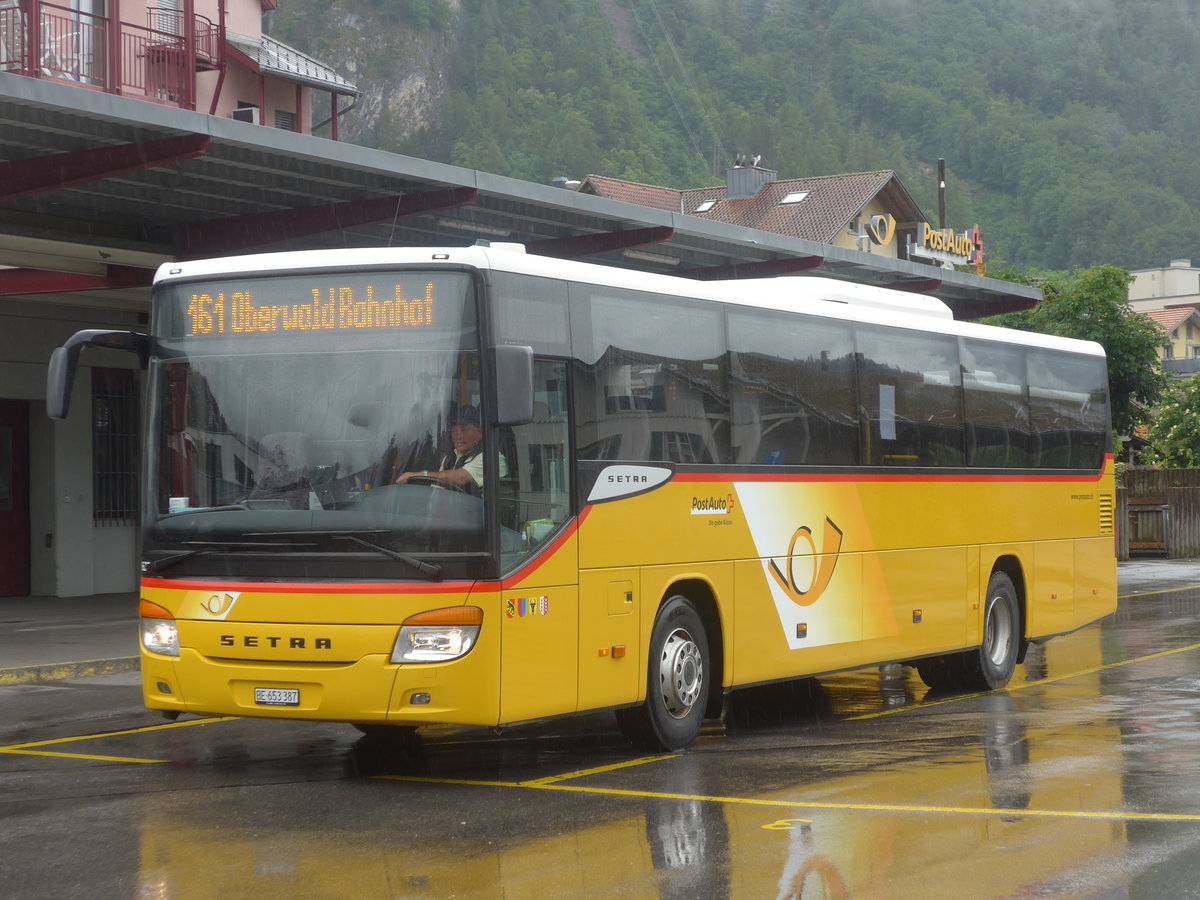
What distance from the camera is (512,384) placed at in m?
8.77

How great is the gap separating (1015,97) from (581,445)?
15546cm

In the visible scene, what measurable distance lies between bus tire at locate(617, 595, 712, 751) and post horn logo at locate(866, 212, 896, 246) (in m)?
61.2

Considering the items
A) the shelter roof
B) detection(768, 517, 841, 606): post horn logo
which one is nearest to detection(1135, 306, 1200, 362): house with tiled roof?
the shelter roof

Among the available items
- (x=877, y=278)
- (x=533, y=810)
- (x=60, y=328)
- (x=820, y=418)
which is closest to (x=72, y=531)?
(x=60, y=328)

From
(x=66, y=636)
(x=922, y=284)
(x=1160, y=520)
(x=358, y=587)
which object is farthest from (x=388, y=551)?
(x=1160, y=520)

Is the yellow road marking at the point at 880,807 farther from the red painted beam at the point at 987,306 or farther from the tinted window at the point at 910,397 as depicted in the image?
the red painted beam at the point at 987,306

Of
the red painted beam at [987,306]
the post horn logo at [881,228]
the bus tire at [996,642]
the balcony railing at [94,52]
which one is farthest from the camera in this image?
the post horn logo at [881,228]

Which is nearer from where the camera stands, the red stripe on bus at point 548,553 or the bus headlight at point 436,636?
the bus headlight at point 436,636

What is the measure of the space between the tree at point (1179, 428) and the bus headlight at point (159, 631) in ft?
144

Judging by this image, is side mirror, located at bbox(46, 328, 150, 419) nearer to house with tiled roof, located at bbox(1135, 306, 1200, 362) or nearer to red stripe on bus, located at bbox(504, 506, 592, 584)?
red stripe on bus, located at bbox(504, 506, 592, 584)

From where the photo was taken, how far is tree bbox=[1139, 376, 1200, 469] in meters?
49.7

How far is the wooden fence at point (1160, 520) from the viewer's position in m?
38.9

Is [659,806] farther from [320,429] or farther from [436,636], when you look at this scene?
[320,429]

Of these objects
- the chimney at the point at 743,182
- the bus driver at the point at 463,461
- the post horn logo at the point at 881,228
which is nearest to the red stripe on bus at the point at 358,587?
the bus driver at the point at 463,461
